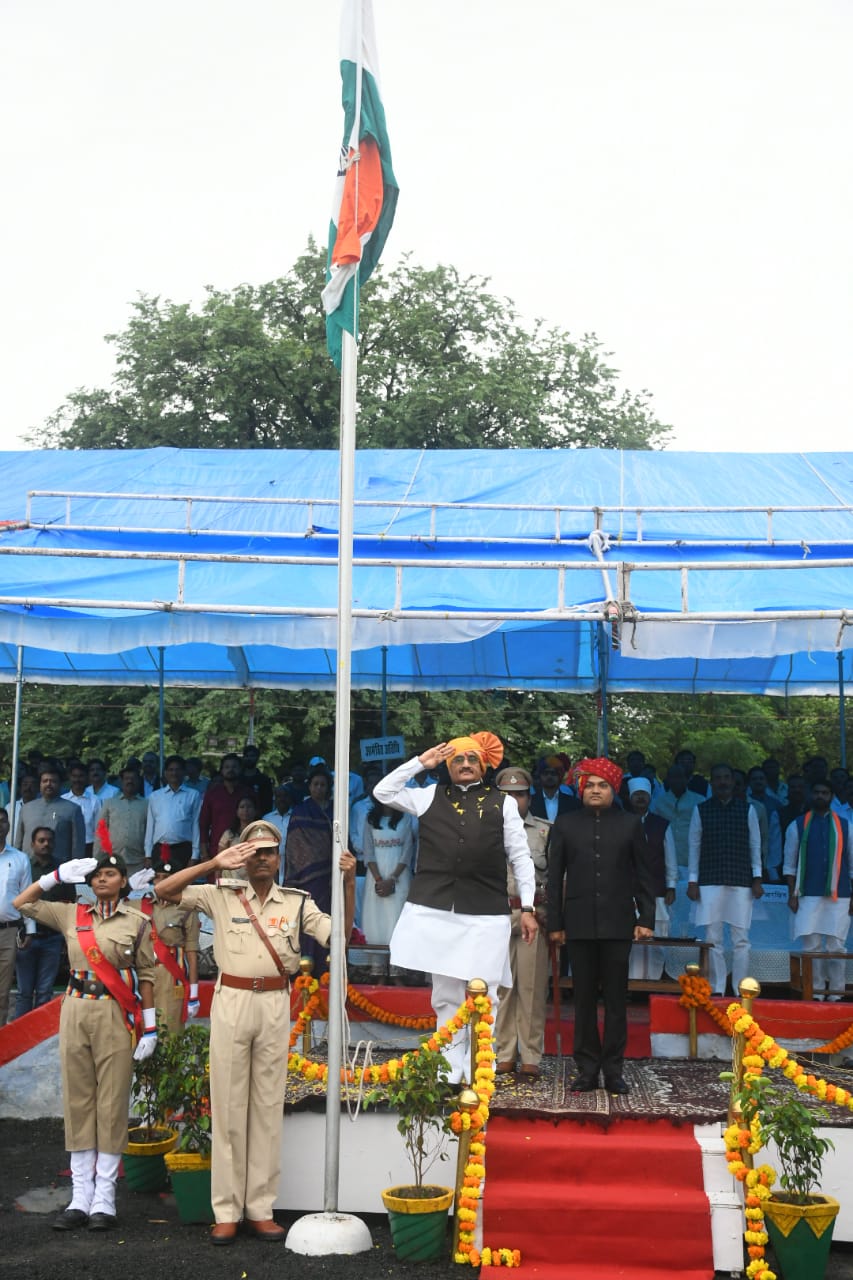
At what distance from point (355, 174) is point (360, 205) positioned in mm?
155

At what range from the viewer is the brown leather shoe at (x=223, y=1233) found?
6.17 meters

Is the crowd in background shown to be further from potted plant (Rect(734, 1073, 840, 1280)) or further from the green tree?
the green tree

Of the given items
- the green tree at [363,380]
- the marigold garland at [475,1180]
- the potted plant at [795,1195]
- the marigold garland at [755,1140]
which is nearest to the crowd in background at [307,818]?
the marigold garland at [475,1180]

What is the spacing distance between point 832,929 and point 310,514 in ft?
15.5

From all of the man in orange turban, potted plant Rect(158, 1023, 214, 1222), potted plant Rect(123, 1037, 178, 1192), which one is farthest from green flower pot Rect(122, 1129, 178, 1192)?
the man in orange turban

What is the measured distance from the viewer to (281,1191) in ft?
22.3

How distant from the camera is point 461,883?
694 centimetres

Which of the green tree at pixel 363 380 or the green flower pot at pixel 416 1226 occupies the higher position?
the green tree at pixel 363 380

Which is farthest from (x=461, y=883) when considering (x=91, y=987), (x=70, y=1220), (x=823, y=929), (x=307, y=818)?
(x=823, y=929)

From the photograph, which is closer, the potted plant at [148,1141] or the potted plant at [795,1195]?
the potted plant at [795,1195]

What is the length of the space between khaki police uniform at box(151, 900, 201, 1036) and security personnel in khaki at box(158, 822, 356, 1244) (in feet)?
5.87

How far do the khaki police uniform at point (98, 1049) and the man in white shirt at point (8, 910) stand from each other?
2265 millimetres

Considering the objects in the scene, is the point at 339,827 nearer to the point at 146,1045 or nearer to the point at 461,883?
the point at 461,883

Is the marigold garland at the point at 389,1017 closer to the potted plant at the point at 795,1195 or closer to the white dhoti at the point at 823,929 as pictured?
the potted plant at the point at 795,1195
